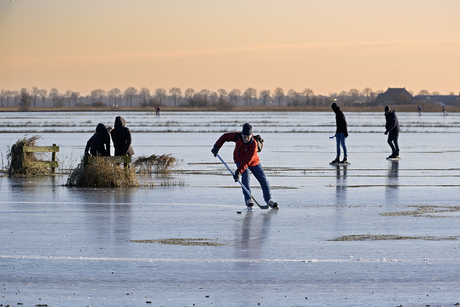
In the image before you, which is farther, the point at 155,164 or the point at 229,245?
the point at 155,164

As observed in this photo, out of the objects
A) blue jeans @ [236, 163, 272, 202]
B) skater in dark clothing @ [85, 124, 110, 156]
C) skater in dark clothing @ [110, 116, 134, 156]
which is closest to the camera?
blue jeans @ [236, 163, 272, 202]

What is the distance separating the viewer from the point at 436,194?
45.9ft

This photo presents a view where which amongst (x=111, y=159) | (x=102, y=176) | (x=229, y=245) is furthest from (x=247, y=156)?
(x=111, y=159)

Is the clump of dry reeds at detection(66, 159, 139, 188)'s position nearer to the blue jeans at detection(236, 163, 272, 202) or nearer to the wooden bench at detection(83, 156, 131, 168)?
the wooden bench at detection(83, 156, 131, 168)

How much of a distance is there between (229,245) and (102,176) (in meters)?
7.60

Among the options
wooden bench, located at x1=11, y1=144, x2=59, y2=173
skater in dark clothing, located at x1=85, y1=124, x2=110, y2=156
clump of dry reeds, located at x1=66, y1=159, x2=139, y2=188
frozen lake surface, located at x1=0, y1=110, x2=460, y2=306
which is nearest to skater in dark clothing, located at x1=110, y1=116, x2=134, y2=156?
skater in dark clothing, located at x1=85, y1=124, x2=110, y2=156

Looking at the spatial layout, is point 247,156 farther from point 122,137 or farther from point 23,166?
point 23,166

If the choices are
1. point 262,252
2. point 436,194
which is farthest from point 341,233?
point 436,194

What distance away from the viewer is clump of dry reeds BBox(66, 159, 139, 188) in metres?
→ 15.5

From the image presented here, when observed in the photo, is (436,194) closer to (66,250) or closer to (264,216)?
(264,216)

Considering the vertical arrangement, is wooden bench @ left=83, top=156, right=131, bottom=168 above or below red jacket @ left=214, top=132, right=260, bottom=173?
below

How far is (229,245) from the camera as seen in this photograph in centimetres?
849

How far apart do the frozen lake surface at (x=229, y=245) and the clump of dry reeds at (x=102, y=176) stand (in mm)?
439

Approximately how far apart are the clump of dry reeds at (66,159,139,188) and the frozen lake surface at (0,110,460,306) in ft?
1.44
